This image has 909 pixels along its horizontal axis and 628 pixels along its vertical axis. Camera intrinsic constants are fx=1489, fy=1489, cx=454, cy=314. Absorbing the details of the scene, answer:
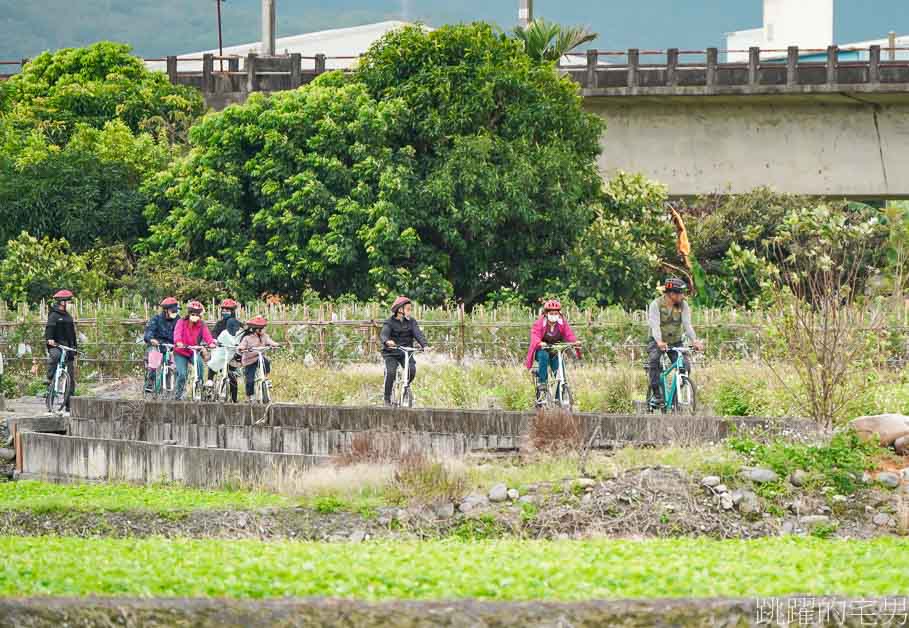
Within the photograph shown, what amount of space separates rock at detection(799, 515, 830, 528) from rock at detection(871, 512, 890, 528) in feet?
1.42

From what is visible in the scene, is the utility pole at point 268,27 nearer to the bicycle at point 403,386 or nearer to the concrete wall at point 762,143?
the concrete wall at point 762,143

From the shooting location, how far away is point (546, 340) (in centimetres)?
2025

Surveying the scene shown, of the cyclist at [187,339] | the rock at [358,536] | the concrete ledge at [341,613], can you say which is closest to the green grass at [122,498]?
the rock at [358,536]

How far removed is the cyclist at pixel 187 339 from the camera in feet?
76.8

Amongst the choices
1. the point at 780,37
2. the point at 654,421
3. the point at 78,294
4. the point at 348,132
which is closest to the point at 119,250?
the point at 78,294

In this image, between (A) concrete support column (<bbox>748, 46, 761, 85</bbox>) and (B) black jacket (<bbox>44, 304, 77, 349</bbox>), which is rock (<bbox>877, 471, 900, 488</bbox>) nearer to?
(B) black jacket (<bbox>44, 304, 77, 349</bbox>)

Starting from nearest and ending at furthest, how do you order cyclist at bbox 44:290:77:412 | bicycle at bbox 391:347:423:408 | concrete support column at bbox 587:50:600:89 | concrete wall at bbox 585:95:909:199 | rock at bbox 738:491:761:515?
1. rock at bbox 738:491:761:515
2. bicycle at bbox 391:347:423:408
3. cyclist at bbox 44:290:77:412
4. concrete support column at bbox 587:50:600:89
5. concrete wall at bbox 585:95:909:199

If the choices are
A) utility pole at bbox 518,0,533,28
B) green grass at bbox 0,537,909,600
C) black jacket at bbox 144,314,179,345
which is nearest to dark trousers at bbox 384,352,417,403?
black jacket at bbox 144,314,179,345

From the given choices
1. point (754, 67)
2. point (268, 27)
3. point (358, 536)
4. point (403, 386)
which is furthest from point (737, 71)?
point (358, 536)

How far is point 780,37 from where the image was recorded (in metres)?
76.9

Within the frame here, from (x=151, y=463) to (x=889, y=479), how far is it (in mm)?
9671

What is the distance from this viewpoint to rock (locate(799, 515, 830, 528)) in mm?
13977

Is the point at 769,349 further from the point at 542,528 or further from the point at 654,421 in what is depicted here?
the point at 542,528

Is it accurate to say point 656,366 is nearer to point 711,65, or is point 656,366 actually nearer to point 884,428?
point 884,428
